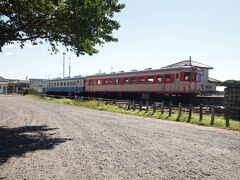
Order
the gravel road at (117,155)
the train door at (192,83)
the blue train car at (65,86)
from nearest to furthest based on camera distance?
the gravel road at (117,155), the train door at (192,83), the blue train car at (65,86)

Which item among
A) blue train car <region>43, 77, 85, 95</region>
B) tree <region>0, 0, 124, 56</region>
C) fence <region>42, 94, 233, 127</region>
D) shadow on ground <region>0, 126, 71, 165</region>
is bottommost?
shadow on ground <region>0, 126, 71, 165</region>

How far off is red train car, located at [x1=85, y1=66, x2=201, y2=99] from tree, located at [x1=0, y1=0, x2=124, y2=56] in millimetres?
13398

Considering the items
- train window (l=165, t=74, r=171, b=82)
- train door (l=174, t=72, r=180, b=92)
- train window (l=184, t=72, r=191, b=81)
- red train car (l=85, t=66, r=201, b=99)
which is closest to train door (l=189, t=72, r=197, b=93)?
red train car (l=85, t=66, r=201, b=99)

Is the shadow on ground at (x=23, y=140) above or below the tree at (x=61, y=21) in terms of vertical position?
below

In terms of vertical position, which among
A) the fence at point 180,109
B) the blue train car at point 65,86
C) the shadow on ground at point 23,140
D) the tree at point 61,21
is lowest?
the shadow on ground at point 23,140

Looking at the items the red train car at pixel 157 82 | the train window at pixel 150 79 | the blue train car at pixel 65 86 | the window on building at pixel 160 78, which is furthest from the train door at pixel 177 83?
the blue train car at pixel 65 86

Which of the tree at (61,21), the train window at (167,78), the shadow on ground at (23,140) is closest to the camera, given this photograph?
the shadow on ground at (23,140)

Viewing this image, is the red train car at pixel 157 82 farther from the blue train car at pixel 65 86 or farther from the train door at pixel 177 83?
the blue train car at pixel 65 86

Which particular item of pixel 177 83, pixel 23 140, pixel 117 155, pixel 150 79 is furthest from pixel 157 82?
pixel 117 155

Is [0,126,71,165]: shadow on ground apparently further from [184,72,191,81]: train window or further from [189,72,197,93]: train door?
[189,72,197,93]: train door

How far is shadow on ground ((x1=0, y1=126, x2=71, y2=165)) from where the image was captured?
9725mm

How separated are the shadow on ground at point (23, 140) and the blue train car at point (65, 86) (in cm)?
3242

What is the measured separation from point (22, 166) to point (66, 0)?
983 cm

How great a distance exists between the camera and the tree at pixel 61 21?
14.3m
